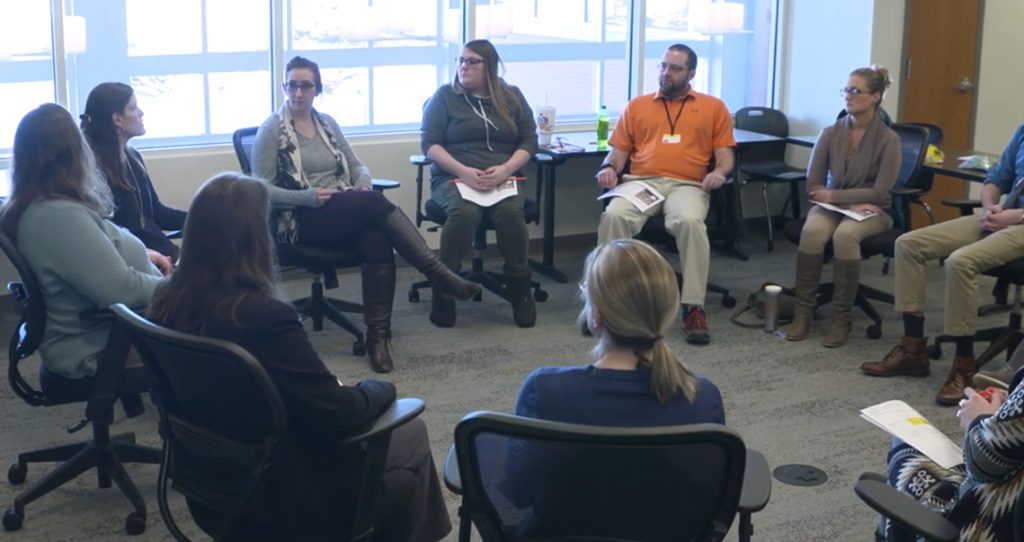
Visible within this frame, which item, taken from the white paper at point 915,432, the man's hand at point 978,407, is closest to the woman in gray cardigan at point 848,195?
the white paper at point 915,432

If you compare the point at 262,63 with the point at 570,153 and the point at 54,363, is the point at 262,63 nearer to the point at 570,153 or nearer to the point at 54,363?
the point at 570,153

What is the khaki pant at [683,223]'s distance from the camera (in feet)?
16.4

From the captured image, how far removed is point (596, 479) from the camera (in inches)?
74.5

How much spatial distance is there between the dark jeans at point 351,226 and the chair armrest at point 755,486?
2544 mm

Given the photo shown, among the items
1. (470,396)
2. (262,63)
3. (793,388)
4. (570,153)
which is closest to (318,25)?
(262,63)

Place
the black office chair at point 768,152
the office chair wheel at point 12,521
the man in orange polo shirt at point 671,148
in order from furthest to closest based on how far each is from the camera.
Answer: the black office chair at point 768,152, the man in orange polo shirt at point 671,148, the office chair wheel at point 12,521

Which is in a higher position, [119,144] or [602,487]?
[119,144]

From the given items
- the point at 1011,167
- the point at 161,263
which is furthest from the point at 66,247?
the point at 1011,167

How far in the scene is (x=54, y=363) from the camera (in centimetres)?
317

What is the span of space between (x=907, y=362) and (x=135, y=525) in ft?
9.36

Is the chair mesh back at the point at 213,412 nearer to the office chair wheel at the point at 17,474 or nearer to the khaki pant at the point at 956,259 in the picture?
the office chair wheel at the point at 17,474

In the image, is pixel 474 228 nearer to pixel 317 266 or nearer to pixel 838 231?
pixel 317 266

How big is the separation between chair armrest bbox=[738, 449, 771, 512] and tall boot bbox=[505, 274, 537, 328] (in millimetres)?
2859

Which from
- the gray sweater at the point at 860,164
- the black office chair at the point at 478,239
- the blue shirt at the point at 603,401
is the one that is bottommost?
the black office chair at the point at 478,239
